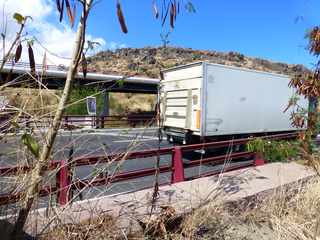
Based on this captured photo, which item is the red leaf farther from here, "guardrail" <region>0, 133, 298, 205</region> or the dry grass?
the dry grass

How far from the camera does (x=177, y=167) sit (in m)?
7.53

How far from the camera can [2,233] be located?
297 centimetres

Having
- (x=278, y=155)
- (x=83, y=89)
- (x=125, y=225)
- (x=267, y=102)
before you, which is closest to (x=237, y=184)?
(x=278, y=155)

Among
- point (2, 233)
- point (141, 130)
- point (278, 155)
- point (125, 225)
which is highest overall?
point (141, 130)

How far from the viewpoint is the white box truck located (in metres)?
13.1

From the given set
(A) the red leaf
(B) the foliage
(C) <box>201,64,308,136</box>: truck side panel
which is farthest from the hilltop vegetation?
(C) <box>201,64,308,136</box>: truck side panel

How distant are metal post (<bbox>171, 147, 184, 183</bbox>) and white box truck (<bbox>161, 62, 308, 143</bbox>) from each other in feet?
18.2

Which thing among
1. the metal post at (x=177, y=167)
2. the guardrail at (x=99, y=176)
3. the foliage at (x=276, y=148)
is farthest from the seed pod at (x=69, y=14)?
the metal post at (x=177, y=167)

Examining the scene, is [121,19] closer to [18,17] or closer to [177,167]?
[18,17]

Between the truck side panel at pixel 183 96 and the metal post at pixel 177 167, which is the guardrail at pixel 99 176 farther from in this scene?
the truck side panel at pixel 183 96

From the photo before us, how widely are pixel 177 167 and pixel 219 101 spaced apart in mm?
6346

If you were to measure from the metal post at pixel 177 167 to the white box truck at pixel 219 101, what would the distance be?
5.53 metres

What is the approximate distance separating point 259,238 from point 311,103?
1.87 meters

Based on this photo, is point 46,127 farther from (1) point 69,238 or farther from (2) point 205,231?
(2) point 205,231
